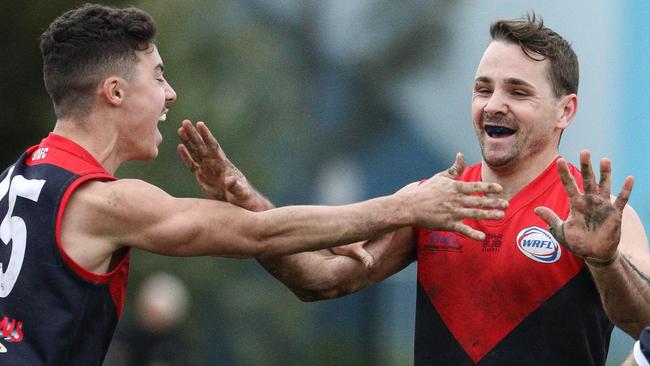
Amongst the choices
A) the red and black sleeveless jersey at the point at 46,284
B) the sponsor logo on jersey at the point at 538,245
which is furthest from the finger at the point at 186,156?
the sponsor logo on jersey at the point at 538,245

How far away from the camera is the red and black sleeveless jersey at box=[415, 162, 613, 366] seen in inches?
182

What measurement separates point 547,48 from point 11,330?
2.70 m

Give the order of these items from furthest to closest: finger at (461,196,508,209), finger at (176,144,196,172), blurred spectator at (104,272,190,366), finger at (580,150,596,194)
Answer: blurred spectator at (104,272,190,366)
finger at (176,144,196,172)
finger at (461,196,508,209)
finger at (580,150,596,194)

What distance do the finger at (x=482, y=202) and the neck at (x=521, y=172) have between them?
0.43 meters

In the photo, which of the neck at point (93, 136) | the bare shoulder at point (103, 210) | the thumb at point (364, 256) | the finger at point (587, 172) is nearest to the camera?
the finger at point (587, 172)

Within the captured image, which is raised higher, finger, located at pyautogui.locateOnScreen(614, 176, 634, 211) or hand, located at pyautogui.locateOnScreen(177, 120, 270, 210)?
finger, located at pyautogui.locateOnScreen(614, 176, 634, 211)

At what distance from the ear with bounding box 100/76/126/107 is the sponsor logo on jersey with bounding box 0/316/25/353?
3.51 feet

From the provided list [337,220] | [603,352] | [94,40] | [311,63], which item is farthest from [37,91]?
[603,352]

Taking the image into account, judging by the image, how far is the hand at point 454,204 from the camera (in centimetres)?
448

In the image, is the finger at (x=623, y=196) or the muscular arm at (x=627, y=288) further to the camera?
the muscular arm at (x=627, y=288)

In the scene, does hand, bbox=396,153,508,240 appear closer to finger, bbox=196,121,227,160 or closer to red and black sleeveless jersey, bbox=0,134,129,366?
finger, bbox=196,121,227,160

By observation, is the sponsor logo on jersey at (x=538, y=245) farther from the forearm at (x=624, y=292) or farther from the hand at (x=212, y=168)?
the hand at (x=212, y=168)

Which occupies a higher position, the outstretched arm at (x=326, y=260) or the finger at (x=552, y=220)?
the finger at (x=552, y=220)

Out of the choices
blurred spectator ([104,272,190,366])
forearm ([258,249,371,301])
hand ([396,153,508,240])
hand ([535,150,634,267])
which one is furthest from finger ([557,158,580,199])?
blurred spectator ([104,272,190,366])
